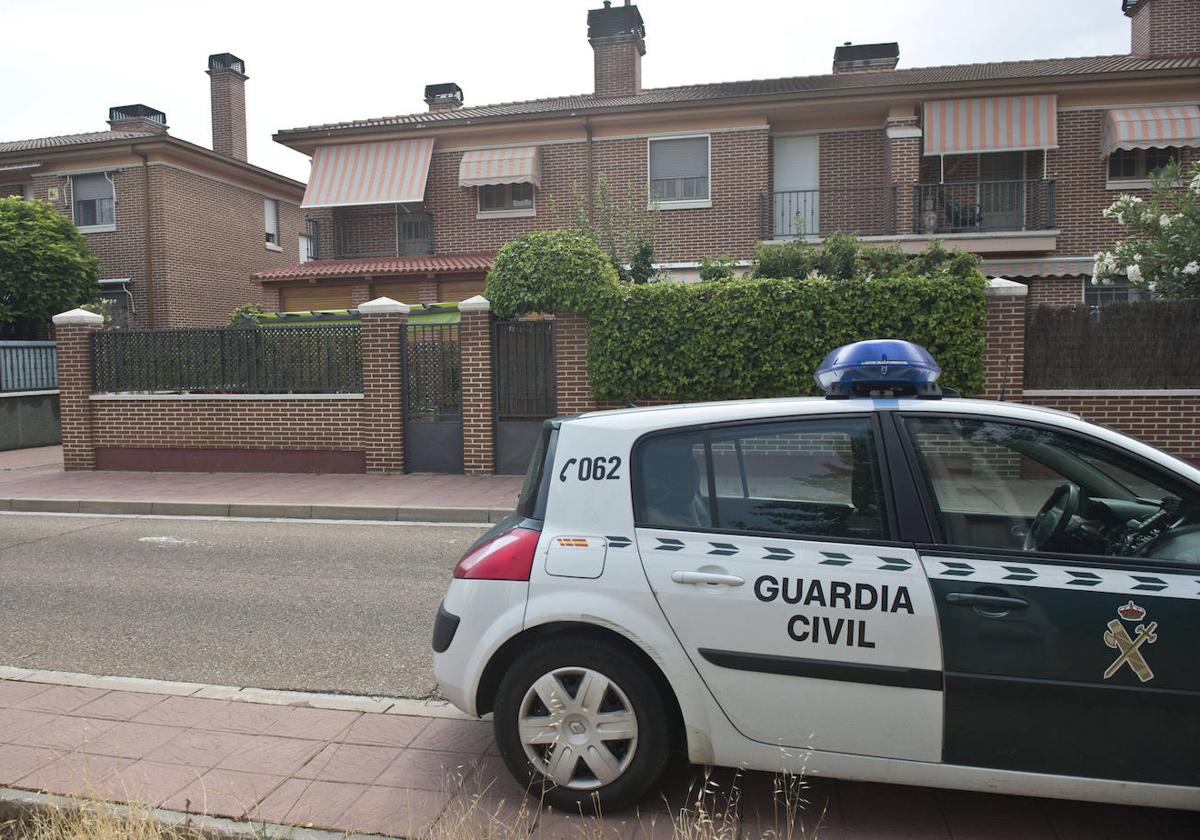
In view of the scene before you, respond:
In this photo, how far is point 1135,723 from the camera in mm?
2787

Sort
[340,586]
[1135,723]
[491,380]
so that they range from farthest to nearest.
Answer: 1. [491,380]
2. [340,586]
3. [1135,723]

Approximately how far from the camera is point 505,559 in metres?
3.31

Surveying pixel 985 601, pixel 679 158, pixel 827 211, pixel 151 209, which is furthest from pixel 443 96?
pixel 985 601

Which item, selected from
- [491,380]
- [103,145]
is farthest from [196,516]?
[103,145]

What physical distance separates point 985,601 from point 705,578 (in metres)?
0.93

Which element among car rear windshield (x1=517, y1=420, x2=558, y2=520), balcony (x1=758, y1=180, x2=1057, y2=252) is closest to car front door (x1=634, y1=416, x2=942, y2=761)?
car rear windshield (x1=517, y1=420, x2=558, y2=520)

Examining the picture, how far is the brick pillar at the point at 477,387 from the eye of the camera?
12477 millimetres

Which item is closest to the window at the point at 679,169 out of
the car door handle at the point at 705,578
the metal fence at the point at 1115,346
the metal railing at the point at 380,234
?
the metal railing at the point at 380,234

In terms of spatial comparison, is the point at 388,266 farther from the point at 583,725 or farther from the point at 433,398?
the point at 583,725

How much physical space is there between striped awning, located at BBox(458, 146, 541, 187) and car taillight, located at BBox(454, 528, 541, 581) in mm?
17781

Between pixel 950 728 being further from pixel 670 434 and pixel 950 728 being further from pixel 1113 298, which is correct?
pixel 1113 298

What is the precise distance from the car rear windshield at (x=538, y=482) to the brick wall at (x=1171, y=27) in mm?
23796

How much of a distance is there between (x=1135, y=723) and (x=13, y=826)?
12.8ft

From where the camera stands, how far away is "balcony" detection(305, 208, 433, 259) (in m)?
21.7
